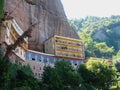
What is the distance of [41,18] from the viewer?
217 feet

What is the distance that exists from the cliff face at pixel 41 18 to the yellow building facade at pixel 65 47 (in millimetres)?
1816

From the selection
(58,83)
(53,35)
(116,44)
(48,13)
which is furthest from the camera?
(116,44)

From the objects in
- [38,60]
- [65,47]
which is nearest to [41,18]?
[65,47]

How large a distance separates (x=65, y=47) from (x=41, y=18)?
24.1 feet

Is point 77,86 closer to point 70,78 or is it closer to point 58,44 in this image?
point 70,78

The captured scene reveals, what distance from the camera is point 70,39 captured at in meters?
66.8

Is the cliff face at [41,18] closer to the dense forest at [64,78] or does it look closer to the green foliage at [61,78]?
the dense forest at [64,78]

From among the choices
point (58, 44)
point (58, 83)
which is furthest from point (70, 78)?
point (58, 44)

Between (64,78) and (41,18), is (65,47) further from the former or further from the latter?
(64,78)

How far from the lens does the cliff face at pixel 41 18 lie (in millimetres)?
58850

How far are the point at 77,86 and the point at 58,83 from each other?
6362 mm

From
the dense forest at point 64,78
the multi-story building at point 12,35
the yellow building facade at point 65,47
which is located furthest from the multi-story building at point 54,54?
the dense forest at point 64,78

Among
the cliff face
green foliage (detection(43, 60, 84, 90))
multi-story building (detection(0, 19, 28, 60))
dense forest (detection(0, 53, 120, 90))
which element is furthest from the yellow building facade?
green foliage (detection(43, 60, 84, 90))

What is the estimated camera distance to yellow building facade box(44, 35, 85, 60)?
63.7m
